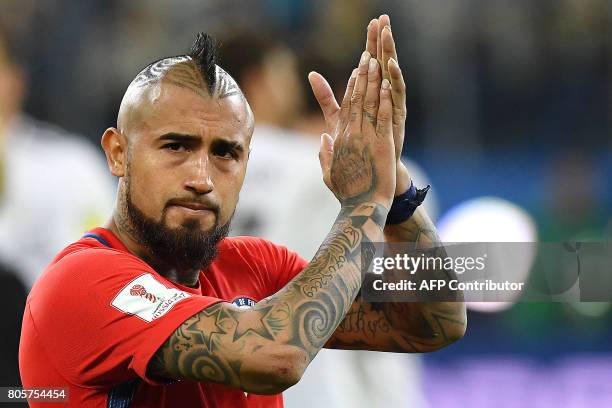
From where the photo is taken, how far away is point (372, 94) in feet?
9.95

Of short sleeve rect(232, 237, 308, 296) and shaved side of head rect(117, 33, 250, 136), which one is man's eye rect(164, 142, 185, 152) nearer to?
shaved side of head rect(117, 33, 250, 136)

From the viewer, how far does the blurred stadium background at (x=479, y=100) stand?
8875mm

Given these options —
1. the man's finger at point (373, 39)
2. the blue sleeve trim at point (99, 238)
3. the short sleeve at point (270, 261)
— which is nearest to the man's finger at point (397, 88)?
the man's finger at point (373, 39)

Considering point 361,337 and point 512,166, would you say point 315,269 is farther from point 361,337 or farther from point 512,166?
point 512,166

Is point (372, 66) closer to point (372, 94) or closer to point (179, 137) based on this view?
point (372, 94)

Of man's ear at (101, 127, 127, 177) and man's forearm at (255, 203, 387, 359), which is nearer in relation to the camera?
man's forearm at (255, 203, 387, 359)

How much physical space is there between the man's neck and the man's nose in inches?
12.1

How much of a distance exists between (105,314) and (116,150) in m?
0.64

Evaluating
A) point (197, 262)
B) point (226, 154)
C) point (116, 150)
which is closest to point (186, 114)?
point (226, 154)

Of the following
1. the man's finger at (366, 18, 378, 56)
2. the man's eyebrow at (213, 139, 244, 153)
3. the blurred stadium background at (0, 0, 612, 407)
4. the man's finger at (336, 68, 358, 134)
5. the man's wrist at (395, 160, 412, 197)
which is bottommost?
the man's eyebrow at (213, 139, 244, 153)

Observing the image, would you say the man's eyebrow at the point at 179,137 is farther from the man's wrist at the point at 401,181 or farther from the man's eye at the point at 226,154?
the man's wrist at the point at 401,181

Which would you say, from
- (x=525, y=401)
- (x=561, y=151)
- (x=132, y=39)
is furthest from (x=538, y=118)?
(x=132, y=39)

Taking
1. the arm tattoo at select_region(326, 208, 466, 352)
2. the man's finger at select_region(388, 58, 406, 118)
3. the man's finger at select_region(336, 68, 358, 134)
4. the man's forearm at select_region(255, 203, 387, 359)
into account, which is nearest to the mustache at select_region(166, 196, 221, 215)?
the man's forearm at select_region(255, 203, 387, 359)

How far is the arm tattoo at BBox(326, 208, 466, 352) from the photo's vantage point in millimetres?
3467
